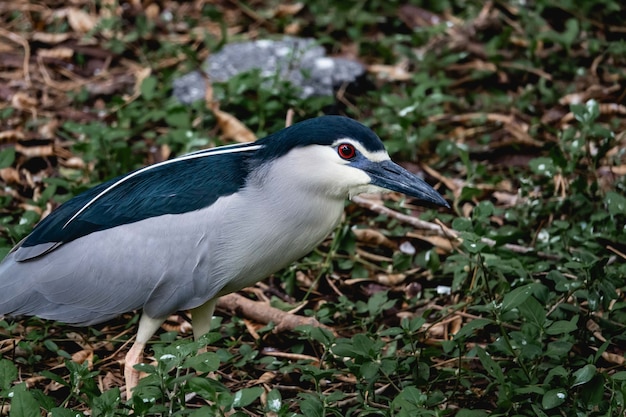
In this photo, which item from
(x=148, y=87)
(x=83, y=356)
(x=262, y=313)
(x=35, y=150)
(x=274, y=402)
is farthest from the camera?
(x=148, y=87)

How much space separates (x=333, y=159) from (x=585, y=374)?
1.07m

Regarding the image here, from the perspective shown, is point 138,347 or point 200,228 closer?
point 200,228

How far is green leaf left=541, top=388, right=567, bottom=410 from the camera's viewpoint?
2.92 metres

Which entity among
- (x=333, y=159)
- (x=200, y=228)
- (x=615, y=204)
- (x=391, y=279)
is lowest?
(x=391, y=279)

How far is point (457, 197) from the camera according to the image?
184 inches

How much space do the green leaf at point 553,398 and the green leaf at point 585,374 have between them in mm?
65

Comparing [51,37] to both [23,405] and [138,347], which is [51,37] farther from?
[23,405]

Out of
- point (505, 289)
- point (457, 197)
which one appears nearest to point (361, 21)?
point (457, 197)

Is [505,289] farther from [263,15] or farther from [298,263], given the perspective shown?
[263,15]

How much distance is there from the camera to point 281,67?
5832mm

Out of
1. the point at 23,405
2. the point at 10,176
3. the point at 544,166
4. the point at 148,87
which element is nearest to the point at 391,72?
the point at 148,87

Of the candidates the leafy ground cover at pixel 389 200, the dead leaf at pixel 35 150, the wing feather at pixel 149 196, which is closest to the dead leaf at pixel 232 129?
the leafy ground cover at pixel 389 200

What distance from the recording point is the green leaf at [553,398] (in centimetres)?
292

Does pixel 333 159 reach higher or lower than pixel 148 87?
higher
